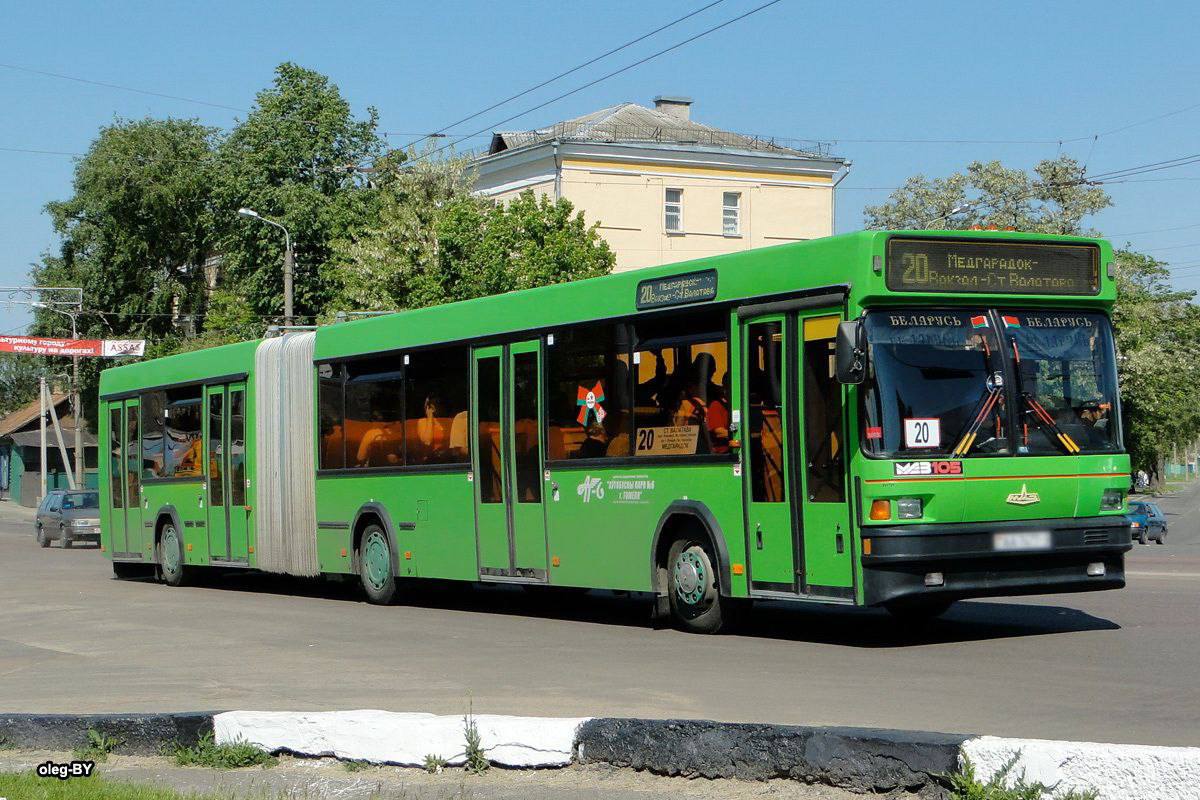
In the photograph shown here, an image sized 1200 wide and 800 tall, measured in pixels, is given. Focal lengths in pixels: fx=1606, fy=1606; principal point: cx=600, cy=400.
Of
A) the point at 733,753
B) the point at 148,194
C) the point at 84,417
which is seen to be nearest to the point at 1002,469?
the point at 733,753

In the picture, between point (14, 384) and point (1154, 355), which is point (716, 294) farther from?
point (14, 384)

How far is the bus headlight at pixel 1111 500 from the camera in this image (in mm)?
12477

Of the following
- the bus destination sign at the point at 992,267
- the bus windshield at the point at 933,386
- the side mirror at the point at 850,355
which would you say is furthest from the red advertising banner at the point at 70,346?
the side mirror at the point at 850,355

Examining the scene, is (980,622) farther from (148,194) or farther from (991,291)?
(148,194)

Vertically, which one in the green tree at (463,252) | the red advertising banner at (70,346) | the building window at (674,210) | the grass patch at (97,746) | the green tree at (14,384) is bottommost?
the grass patch at (97,746)

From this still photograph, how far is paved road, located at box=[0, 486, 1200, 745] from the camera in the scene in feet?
30.2

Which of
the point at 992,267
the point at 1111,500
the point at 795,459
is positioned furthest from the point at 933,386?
the point at 1111,500

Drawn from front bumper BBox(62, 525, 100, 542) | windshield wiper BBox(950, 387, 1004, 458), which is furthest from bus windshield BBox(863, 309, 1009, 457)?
front bumper BBox(62, 525, 100, 542)

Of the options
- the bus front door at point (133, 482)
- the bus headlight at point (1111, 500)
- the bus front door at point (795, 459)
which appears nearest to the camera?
the bus front door at point (795, 459)

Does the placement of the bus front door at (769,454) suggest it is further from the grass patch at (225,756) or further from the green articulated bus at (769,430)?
the grass patch at (225,756)

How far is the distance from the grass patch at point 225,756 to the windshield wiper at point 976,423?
5.90 metres

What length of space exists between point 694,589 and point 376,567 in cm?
635

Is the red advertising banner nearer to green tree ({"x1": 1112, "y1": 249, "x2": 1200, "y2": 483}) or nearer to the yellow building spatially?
the yellow building

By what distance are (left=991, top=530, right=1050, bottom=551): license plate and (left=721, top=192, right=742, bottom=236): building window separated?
53.9 m
